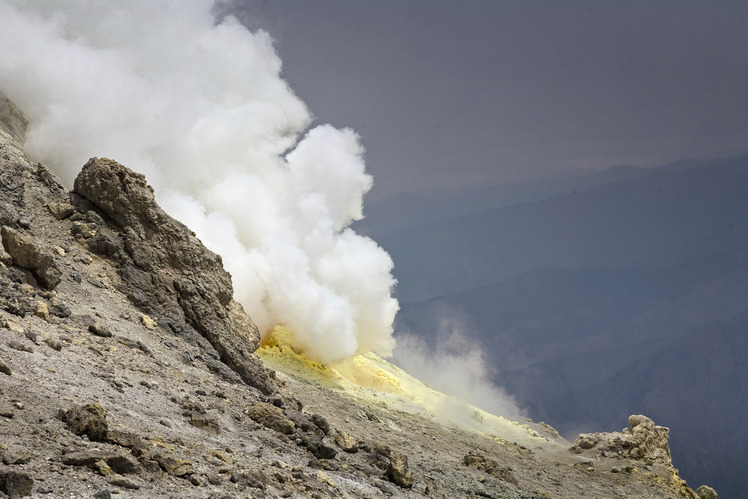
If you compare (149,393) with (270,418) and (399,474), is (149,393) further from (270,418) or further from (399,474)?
(399,474)

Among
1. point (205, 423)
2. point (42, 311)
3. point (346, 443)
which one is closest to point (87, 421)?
point (205, 423)

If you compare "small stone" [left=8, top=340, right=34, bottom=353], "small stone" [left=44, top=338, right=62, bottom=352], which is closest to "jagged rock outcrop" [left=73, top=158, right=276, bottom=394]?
"small stone" [left=44, top=338, right=62, bottom=352]

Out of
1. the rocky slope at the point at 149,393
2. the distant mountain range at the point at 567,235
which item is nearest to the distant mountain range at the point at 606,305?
the distant mountain range at the point at 567,235

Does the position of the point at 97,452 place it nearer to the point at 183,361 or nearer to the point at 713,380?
the point at 183,361

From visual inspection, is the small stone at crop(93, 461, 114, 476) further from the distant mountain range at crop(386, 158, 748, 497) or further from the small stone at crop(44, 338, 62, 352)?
the distant mountain range at crop(386, 158, 748, 497)

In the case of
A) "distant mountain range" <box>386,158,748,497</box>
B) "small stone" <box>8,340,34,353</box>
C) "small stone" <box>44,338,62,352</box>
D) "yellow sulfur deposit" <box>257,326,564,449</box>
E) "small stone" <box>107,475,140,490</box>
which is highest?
"distant mountain range" <box>386,158,748,497</box>

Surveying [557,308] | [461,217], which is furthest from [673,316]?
[461,217]

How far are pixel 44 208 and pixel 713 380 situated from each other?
128 m

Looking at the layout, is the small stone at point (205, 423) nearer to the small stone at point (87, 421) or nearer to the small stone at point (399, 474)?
the small stone at point (87, 421)

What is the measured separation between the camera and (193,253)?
18766 millimetres

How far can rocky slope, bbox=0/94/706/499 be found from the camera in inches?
320

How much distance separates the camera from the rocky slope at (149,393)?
8.12 meters

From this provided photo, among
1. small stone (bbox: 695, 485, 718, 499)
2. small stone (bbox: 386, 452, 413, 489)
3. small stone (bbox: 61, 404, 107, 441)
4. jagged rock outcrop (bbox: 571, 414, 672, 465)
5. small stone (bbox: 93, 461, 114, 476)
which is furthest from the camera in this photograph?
small stone (bbox: 695, 485, 718, 499)

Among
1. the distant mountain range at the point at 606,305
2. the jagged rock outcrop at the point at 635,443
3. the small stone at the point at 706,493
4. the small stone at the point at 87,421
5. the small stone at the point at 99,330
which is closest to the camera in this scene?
the small stone at the point at 87,421
